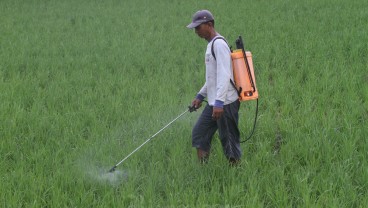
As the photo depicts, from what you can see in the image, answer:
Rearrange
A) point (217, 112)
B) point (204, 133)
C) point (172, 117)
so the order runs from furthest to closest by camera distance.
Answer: point (172, 117) < point (204, 133) < point (217, 112)

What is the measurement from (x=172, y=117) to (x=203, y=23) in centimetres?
184

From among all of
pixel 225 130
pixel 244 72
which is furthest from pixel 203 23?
pixel 225 130

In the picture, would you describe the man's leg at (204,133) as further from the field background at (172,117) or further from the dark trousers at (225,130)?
the field background at (172,117)

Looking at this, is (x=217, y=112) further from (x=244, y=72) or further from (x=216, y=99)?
(x=244, y=72)

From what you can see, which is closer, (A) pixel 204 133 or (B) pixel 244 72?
(B) pixel 244 72

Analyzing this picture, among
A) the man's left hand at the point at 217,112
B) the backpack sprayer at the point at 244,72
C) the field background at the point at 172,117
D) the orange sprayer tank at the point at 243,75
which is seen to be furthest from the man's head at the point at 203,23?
the field background at the point at 172,117

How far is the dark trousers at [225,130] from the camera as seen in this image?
3332 mm

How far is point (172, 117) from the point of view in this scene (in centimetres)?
479

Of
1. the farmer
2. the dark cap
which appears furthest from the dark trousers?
the dark cap

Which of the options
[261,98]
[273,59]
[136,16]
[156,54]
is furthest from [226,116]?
[136,16]

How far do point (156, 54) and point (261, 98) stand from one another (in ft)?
10.4

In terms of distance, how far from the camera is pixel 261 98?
5.23 meters

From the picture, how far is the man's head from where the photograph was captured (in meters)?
3.15

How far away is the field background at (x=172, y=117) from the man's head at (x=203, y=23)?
1173 mm
